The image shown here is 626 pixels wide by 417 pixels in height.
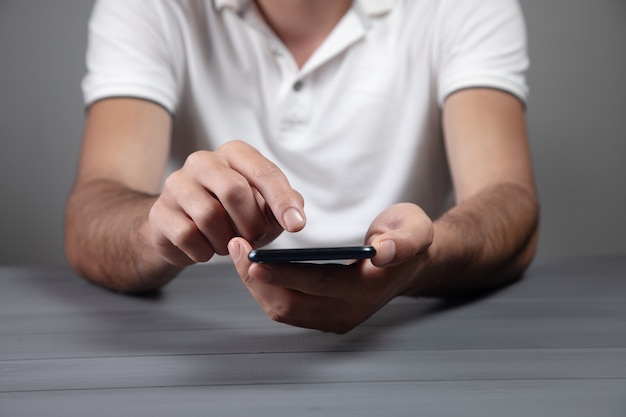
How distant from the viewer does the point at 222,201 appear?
0.71 metres

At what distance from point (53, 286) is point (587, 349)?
0.77m

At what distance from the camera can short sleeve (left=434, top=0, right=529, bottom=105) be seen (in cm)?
138

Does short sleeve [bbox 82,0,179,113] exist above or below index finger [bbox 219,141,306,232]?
below

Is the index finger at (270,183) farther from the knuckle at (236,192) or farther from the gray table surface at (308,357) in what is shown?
the gray table surface at (308,357)

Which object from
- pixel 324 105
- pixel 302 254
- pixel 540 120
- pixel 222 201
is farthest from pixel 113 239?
pixel 540 120

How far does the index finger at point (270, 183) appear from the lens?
68 centimetres

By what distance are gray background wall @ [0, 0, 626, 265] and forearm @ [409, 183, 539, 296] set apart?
1292mm

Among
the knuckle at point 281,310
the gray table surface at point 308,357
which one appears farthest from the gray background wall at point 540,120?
the knuckle at point 281,310

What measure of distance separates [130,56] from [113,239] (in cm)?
51

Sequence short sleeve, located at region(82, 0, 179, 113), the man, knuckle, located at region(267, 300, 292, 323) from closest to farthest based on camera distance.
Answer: knuckle, located at region(267, 300, 292, 323)
the man
short sleeve, located at region(82, 0, 179, 113)

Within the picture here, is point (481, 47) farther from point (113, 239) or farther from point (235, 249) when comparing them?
point (235, 249)

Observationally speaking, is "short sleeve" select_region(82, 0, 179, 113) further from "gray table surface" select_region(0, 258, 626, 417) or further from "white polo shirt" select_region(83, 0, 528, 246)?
"gray table surface" select_region(0, 258, 626, 417)

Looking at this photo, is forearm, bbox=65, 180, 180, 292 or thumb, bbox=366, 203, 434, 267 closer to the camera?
thumb, bbox=366, 203, 434, 267

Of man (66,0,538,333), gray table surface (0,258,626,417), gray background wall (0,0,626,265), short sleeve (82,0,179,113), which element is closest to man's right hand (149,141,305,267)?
gray table surface (0,258,626,417)
